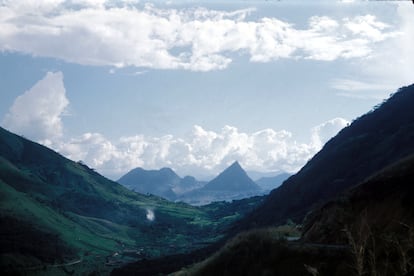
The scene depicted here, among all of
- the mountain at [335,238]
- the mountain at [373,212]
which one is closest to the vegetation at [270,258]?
the mountain at [335,238]

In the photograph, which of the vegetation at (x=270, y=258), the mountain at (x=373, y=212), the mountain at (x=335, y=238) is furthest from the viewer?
the mountain at (x=373, y=212)

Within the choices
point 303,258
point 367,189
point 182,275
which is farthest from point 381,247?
point 182,275

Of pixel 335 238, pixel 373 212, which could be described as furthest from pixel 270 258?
pixel 373 212

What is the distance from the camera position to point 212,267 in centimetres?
6706

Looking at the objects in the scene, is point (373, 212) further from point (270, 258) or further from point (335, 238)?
point (270, 258)

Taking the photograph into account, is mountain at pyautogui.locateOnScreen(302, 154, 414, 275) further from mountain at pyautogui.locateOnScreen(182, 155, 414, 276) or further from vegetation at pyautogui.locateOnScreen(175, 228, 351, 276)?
vegetation at pyautogui.locateOnScreen(175, 228, 351, 276)

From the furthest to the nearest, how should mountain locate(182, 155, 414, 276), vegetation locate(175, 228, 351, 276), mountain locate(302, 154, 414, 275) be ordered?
mountain locate(302, 154, 414, 275) < vegetation locate(175, 228, 351, 276) < mountain locate(182, 155, 414, 276)

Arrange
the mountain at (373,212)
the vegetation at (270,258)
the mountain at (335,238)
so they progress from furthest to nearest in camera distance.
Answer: the mountain at (373,212), the vegetation at (270,258), the mountain at (335,238)

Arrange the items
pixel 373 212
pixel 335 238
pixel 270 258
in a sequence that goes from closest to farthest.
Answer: pixel 373 212 → pixel 335 238 → pixel 270 258

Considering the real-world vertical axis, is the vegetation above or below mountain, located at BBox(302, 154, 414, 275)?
below

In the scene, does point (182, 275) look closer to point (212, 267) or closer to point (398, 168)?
point (212, 267)

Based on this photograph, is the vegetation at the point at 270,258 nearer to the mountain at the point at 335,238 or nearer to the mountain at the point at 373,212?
the mountain at the point at 335,238

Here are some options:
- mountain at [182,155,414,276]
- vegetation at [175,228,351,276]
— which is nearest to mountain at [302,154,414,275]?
mountain at [182,155,414,276]

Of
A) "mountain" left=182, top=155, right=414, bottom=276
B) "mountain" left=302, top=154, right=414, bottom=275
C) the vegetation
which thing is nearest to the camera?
"mountain" left=182, top=155, right=414, bottom=276
